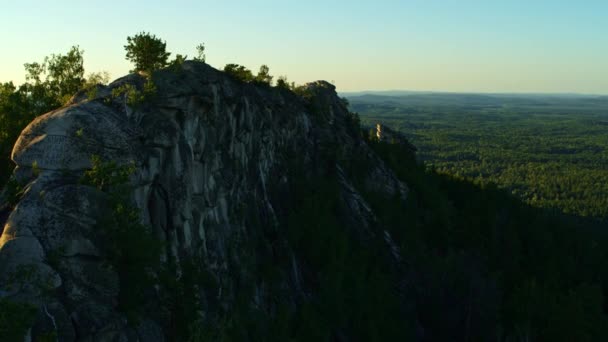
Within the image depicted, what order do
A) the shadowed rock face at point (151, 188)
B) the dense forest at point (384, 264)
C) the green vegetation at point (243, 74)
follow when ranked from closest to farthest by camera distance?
the shadowed rock face at point (151, 188), the dense forest at point (384, 264), the green vegetation at point (243, 74)

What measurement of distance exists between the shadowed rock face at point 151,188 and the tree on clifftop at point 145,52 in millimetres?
1664

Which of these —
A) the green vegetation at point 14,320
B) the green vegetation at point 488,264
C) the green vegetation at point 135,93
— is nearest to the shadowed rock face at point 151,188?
the green vegetation at point 135,93

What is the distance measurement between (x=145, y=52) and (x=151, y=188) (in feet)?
34.8

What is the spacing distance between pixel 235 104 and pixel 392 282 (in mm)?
24006

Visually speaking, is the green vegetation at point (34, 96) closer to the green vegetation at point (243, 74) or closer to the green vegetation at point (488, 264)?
the green vegetation at point (243, 74)

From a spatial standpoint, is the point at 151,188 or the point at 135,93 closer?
the point at 151,188

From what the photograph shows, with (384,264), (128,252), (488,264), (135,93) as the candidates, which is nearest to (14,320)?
(128,252)

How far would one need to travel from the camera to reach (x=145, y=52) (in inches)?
1142

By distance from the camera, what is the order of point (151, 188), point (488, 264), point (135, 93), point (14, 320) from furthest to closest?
1. point (488, 264)
2. point (135, 93)
3. point (151, 188)
4. point (14, 320)

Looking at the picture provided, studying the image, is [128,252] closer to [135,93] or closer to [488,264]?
[135,93]

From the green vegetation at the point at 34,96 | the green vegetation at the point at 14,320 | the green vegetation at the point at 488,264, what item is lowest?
the green vegetation at the point at 488,264

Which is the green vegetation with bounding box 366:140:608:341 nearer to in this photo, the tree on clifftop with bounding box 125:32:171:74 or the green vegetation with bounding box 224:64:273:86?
the green vegetation with bounding box 224:64:273:86

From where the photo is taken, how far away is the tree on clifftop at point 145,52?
28906 mm

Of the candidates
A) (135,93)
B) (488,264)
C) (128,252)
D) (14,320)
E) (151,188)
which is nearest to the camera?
(14,320)
